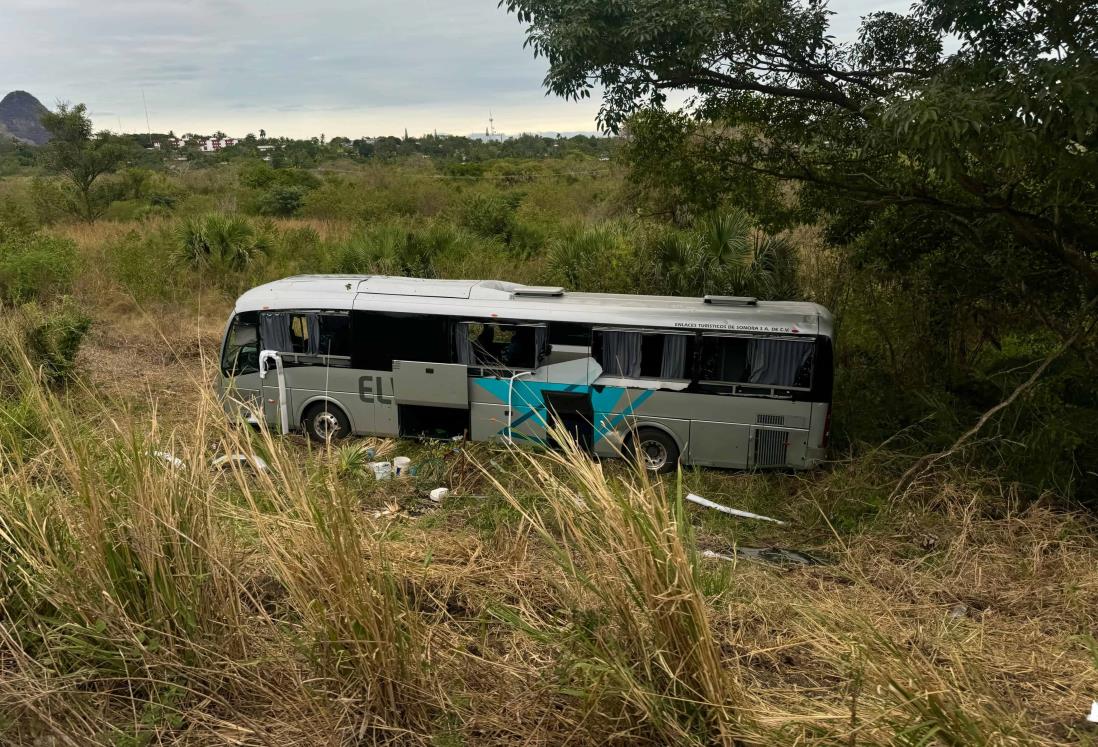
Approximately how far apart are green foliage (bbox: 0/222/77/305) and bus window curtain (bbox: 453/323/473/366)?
11122 mm

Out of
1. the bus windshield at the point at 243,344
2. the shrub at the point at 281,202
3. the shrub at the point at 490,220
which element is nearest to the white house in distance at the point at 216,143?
the shrub at the point at 281,202

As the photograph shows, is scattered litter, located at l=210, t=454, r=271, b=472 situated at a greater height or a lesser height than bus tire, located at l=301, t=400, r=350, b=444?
greater

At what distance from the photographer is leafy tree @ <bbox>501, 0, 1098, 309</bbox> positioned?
6.14 meters

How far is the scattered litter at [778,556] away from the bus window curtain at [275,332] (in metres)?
6.48

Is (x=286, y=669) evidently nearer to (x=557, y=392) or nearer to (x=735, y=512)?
(x=735, y=512)

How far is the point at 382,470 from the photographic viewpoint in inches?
374

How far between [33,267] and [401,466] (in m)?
12.5

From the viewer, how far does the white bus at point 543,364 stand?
9.71m

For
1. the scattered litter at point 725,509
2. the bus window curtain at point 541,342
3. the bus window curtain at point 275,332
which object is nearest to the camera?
the scattered litter at point 725,509

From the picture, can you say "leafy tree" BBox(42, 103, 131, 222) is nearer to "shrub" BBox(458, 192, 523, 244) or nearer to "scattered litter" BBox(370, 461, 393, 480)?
"shrub" BBox(458, 192, 523, 244)

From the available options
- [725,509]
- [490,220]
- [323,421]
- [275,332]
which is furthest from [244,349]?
[490,220]

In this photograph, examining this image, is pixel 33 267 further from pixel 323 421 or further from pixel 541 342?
pixel 541 342

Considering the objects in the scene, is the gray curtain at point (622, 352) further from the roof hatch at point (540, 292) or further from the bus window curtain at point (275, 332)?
the bus window curtain at point (275, 332)

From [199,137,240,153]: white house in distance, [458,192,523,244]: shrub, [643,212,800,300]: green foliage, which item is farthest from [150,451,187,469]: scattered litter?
[199,137,240,153]: white house in distance
